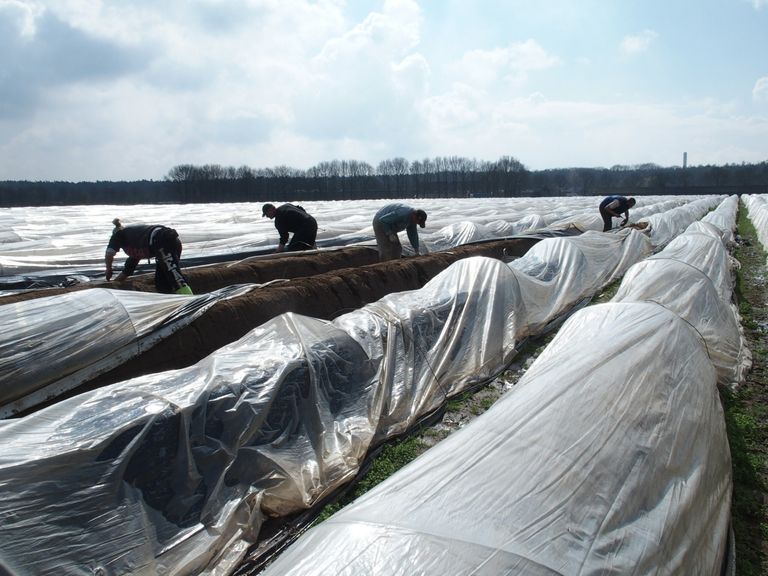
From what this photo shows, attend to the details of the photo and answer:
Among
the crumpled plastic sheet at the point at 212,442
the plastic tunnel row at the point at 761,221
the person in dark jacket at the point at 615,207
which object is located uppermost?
the person in dark jacket at the point at 615,207

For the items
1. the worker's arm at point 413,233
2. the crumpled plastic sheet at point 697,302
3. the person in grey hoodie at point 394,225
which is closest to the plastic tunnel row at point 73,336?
the crumpled plastic sheet at point 697,302

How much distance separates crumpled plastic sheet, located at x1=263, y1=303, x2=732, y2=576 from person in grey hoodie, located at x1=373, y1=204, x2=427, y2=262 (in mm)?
7357

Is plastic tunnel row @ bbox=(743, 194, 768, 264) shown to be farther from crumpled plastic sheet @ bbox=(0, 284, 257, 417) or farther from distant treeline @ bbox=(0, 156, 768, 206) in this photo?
distant treeline @ bbox=(0, 156, 768, 206)

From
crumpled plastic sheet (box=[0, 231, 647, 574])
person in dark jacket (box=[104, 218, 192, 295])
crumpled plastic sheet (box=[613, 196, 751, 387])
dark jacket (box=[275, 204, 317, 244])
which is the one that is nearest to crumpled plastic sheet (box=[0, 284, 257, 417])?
crumpled plastic sheet (box=[0, 231, 647, 574])

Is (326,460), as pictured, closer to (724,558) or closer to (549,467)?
(549,467)

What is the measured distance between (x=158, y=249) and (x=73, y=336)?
3.37 m

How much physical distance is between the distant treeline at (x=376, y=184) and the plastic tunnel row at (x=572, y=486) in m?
66.6

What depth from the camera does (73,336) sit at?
15.5ft

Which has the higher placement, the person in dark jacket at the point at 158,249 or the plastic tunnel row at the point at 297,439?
the person in dark jacket at the point at 158,249

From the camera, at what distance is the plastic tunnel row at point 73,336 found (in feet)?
14.2

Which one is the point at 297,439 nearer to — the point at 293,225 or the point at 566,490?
the point at 566,490

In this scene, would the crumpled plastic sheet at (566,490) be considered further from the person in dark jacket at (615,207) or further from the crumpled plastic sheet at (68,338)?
the person in dark jacket at (615,207)

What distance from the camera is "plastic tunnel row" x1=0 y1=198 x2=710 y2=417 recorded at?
434 cm

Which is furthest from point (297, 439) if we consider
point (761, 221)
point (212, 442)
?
point (761, 221)
